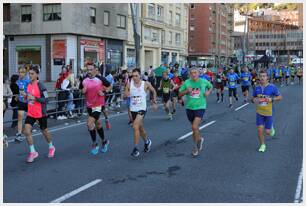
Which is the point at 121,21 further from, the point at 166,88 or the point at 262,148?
the point at 262,148

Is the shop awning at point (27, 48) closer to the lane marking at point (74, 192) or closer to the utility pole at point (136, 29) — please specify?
the utility pole at point (136, 29)

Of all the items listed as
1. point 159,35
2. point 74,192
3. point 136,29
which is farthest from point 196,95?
point 159,35

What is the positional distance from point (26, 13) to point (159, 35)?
19100mm

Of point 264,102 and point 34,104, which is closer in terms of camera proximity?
point 34,104

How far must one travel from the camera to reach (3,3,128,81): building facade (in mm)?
36562

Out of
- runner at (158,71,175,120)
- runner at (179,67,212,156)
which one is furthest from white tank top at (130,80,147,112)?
runner at (158,71,175,120)

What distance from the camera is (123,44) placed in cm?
4522

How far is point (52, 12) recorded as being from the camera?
3703cm

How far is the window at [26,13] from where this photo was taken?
3806 centimetres

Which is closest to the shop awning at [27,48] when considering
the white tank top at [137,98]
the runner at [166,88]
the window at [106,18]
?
the window at [106,18]

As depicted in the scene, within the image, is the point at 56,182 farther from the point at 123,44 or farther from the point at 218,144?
the point at 123,44

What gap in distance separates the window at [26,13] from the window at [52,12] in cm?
151

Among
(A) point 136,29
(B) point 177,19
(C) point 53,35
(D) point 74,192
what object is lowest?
(D) point 74,192

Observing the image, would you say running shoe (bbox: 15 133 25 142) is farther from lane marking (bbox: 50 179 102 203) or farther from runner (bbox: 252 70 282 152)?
runner (bbox: 252 70 282 152)
